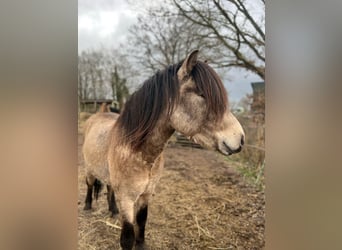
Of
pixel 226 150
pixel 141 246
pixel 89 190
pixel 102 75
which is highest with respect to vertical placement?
pixel 102 75

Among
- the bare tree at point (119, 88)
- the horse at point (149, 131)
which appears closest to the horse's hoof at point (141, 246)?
the horse at point (149, 131)

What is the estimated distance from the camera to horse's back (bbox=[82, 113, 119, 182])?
4.17 ft

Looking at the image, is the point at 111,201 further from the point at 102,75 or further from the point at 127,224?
the point at 102,75

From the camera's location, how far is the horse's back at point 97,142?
1272 mm

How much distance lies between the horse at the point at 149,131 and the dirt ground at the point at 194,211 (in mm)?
41

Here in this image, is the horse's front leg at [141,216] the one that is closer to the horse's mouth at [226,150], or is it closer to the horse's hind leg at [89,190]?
the horse's hind leg at [89,190]

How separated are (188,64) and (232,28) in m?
0.25

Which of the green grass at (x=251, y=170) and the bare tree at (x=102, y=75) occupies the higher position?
the bare tree at (x=102, y=75)

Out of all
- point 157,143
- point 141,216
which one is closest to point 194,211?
point 141,216

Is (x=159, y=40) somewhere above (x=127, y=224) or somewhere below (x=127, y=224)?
above

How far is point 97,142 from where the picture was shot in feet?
4.22
